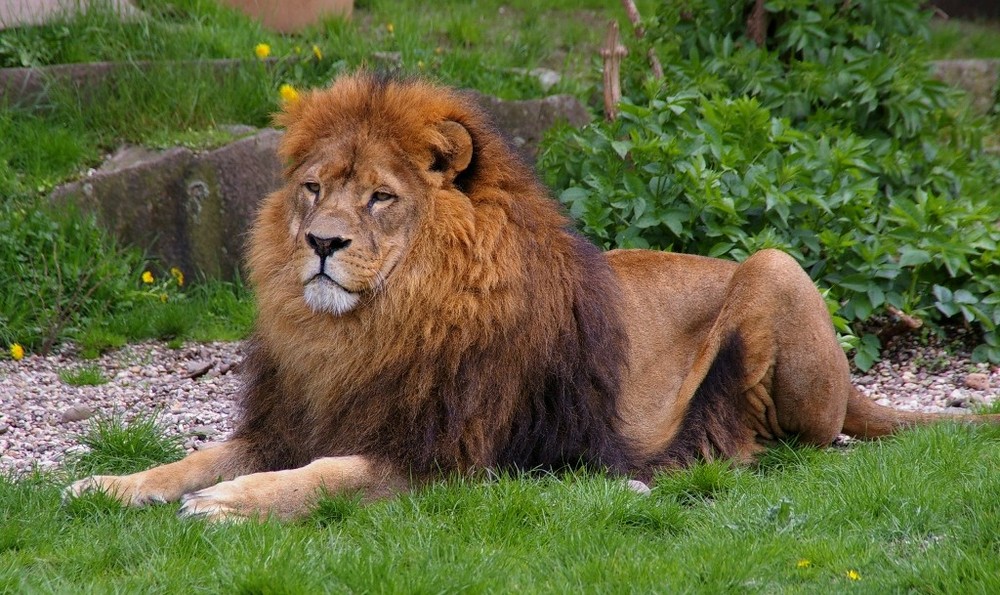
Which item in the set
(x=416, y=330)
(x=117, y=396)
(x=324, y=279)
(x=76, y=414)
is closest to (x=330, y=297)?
(x=324, y=279)

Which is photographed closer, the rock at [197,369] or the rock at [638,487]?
the rock at [638,487]

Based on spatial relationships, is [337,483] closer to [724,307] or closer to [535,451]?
[535,451]

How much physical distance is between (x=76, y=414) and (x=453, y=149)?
2373 millimetres

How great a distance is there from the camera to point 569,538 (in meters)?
3.92

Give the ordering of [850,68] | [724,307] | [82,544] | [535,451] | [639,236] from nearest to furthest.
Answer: [82,544] → [535,451] → [724,307] → [639,236] → [850,68]

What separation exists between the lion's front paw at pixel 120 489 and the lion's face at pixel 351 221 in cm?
87

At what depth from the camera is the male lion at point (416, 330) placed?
432cm

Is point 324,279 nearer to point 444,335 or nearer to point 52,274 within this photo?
point 444,335

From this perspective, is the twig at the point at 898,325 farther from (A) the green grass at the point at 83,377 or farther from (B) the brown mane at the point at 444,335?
(A) the green grass at the point at 83,377

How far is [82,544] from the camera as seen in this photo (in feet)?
12.8

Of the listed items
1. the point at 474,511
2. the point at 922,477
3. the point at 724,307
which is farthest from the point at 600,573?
the point at 724,307

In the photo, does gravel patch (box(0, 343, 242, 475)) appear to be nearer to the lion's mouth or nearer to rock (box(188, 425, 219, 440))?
rock (box(188, 425, 219, 440))

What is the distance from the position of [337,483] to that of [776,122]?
346 cm

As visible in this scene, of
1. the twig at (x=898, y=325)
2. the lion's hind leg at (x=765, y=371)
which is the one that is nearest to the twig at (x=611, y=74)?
the twig at (x=898, y=325)
